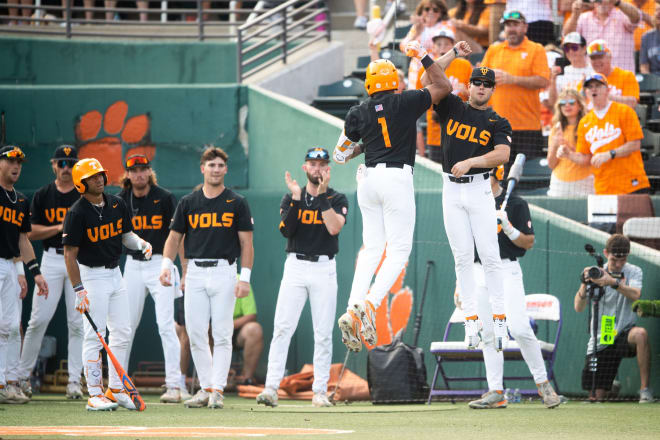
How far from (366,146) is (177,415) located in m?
2.63

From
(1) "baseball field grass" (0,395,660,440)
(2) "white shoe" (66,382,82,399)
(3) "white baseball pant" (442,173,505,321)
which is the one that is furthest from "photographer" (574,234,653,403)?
(2) "white shoe" (66,382,82,399)

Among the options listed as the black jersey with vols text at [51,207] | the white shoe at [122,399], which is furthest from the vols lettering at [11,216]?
the white shoe at [122,399]

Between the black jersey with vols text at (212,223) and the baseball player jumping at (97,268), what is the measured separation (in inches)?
16.2

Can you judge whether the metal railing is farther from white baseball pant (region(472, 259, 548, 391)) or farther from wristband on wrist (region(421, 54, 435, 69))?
wristband on wrist (region(421, 54, 435, 69))

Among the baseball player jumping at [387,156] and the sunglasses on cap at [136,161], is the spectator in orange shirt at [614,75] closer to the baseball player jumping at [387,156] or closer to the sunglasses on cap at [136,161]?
the baseball player jumping at [387,156]

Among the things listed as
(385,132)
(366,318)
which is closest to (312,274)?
(366,318)

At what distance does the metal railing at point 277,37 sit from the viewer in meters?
14.8

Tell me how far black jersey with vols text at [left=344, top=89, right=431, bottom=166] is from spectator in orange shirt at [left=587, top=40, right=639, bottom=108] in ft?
15.3

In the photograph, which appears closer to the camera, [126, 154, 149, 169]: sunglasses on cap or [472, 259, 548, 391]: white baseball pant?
[472, 259, 548, 391]: white baseball pant

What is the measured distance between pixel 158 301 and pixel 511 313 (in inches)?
145

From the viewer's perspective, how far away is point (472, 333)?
27.1ft

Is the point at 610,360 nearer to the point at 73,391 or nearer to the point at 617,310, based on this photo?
the point at 617,310

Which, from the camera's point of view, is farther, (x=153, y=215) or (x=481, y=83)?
(x=153, y=215)

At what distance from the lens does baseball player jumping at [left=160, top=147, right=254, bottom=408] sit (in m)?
9.32
